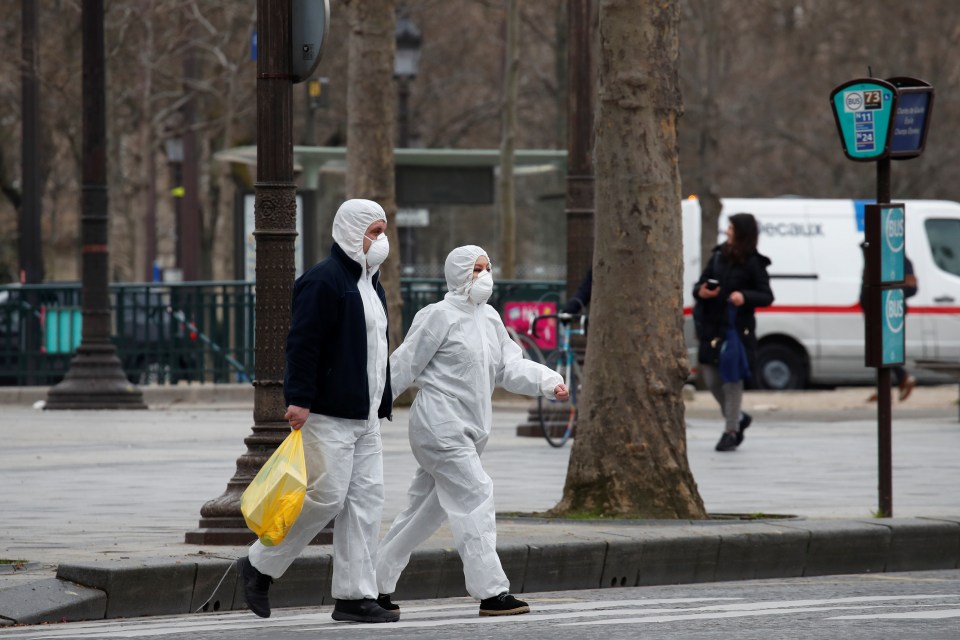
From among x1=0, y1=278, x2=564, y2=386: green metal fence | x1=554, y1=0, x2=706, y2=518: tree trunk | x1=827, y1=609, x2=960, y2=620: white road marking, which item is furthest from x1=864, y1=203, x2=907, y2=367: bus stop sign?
x1=0, y1=278, x2=564, y2=386: green metal fence

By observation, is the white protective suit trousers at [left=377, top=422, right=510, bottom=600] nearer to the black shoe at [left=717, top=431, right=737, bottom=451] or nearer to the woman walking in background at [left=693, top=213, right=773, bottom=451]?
the woman walking in background at [left=693, top=213, right=773, bottom=451]

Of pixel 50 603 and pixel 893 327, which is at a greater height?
pixel 893 327

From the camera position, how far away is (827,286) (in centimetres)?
2470

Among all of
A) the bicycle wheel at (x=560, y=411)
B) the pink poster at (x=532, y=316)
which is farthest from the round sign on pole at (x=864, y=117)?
the pink poster at (x=532, y=316)

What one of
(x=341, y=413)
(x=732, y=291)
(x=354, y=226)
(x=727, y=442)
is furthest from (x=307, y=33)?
(x=727, y=442)

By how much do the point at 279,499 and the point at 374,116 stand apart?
12.3 m

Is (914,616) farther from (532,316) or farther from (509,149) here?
(509,149)

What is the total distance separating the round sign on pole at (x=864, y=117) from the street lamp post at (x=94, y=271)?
361 inches

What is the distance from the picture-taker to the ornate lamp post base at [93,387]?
61.9 ft

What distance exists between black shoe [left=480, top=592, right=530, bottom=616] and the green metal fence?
1315 cm

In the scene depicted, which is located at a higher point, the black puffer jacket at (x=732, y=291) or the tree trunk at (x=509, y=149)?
the tree trunk at (x=509, y=149)

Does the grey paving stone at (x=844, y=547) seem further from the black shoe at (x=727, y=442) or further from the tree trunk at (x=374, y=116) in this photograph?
the tree trunk at (x=374, y=116)

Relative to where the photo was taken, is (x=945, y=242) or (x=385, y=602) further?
(x=945, y=242)

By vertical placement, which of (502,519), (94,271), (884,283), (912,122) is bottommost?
(502,519)
